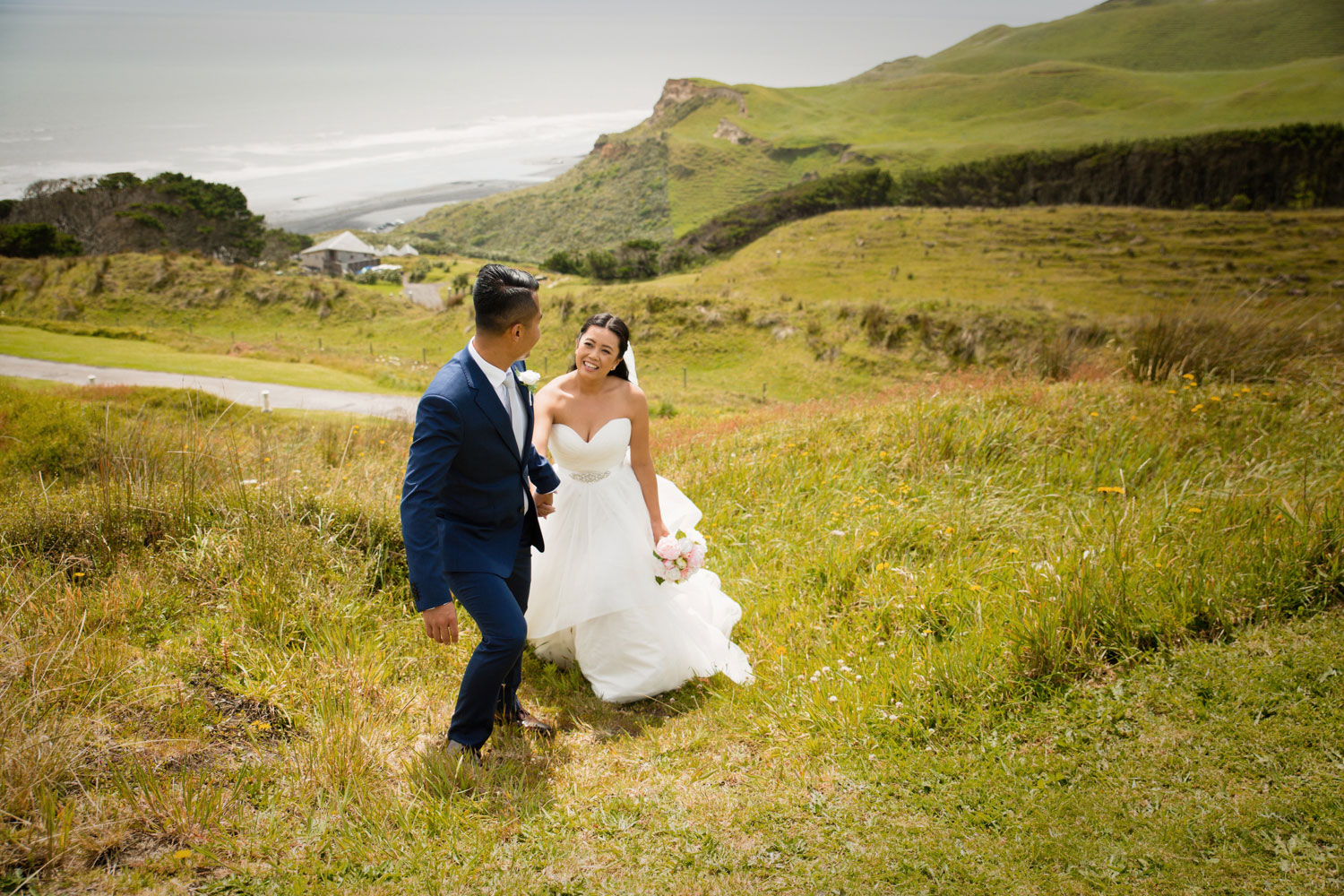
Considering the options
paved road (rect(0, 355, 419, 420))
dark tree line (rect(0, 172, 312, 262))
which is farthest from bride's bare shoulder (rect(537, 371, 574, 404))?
dark tree line (rect(0, 172, 312, 262))

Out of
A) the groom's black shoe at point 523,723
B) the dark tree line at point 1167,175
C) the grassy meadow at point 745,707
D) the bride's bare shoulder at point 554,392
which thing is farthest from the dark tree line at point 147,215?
the dark tree line at point 1167,175

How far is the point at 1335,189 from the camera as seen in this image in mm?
38656

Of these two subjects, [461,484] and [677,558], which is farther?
[677,558]

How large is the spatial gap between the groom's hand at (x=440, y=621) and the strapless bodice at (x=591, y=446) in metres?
1.38

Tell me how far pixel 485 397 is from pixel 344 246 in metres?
81.6

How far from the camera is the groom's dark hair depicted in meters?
2.96

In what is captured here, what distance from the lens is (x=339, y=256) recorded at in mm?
72062

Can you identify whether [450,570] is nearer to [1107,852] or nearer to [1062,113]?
[1107,852]

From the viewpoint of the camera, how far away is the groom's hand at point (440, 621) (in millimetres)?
2764

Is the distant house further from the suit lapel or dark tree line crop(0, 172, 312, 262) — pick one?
the suit lapel

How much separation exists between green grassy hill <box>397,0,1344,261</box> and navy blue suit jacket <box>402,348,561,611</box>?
Result: 6177cm

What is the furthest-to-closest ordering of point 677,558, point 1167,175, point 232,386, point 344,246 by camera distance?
point 344,246 → point 1167,175 → point 232,386 → point 677,558

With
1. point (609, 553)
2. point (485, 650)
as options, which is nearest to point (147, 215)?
point (609, 553)

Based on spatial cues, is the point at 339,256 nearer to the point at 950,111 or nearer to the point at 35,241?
the point at 35,241
